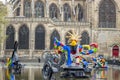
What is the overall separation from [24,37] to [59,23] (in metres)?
8.27

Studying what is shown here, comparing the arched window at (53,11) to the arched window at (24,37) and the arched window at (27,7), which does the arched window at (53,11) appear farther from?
the arched window at (24,37)

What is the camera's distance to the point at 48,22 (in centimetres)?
7844

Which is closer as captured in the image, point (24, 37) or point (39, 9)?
point (24, 37)

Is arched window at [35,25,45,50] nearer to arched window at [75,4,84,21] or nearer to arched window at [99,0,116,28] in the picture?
arched window at [75,4,84,21]

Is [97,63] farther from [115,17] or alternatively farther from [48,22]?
[115,17]

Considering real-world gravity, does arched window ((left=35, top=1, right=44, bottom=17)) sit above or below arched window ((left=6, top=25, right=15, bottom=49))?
above

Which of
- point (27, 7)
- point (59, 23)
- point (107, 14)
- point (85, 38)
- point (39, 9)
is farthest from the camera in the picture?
point (27, 7)

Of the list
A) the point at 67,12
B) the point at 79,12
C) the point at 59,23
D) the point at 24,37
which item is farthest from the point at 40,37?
the point at 79,12

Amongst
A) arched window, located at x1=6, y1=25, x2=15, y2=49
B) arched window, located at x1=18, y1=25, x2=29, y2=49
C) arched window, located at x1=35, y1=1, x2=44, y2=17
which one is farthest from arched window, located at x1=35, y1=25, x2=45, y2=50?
arched window, located at x1=35, y1=1, x2=44, y2=17

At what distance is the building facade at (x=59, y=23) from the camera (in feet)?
256

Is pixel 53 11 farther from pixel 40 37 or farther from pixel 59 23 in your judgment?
pixel 40 37

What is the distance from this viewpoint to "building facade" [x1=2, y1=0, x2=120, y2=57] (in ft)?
256

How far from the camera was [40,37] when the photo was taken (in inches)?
3078

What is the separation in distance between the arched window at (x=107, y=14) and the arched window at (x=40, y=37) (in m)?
14.8
